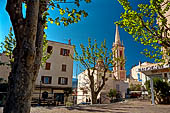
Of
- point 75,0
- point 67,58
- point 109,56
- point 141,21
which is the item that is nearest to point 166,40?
point 141,21

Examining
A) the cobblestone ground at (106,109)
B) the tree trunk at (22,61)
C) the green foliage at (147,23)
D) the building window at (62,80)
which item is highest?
the green foliage at (147,23)

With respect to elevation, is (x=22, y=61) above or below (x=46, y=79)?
above

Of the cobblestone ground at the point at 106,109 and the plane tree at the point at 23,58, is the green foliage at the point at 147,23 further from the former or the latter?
the plane tree at the point at 23,58

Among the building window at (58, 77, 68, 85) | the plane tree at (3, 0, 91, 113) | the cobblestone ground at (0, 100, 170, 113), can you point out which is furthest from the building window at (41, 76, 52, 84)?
the plane tree at (3, 0, 91, 113)

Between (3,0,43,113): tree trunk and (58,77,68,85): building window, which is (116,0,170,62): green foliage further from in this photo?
(58,77,68,85): building window

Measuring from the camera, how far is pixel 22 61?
226cm

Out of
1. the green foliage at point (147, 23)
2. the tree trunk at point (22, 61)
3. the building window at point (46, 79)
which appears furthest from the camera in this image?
the building window at point (46, 79)

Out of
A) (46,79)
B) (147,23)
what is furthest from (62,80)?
(147,23)

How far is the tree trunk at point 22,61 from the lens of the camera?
2101 mm

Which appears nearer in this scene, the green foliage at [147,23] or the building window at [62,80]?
the green foliage at [147,23]

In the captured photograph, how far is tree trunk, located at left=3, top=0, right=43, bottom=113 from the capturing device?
6.89 ft

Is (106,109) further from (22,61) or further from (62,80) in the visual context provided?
(62,80)

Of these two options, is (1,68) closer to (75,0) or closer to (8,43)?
(8,43)

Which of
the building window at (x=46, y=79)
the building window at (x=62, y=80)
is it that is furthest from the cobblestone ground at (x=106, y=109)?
the building window at (x=62, y=80)
